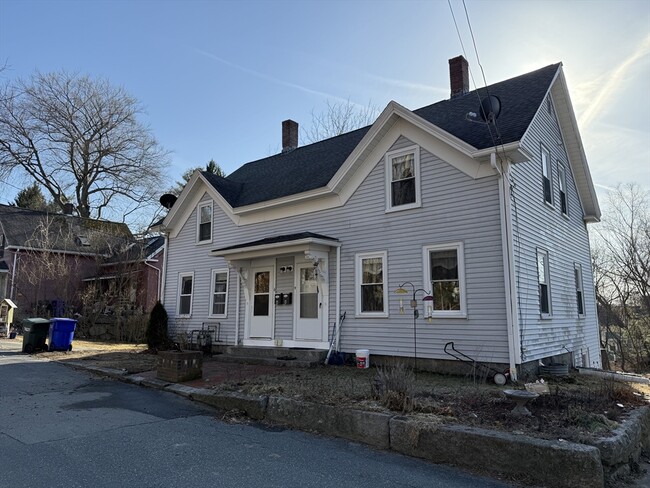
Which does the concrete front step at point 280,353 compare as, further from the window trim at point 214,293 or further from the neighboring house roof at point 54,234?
the neighboring house roof at point 54,234

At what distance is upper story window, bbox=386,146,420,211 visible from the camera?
1020 centimetres

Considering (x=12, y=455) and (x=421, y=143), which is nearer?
(x=12, y=455)

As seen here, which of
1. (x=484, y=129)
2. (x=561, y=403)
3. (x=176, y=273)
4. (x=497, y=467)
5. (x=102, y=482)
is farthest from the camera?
(x=176, y=273)

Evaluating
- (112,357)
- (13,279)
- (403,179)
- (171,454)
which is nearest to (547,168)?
(403,179)

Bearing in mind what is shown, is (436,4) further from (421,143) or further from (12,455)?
(12,455)

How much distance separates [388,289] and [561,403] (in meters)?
4.86

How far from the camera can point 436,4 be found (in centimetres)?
718

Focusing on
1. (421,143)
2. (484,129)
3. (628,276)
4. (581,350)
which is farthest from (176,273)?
(628,276)

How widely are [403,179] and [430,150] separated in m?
0.92

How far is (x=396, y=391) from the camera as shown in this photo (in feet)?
19.0

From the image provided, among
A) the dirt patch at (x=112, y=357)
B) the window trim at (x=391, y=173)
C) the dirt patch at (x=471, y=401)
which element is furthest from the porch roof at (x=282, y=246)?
the dirt patch at (x=112, y=357)

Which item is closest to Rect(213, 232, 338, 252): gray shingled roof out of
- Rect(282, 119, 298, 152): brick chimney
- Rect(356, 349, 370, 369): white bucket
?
Rect(356, 349, 370, 369): white bucket

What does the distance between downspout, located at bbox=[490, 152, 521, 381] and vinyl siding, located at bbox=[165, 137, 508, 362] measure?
12 cm

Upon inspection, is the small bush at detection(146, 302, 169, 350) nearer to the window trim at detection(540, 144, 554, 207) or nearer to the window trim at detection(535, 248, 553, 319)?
the window trim at detection(535, 248, 553, 319)
